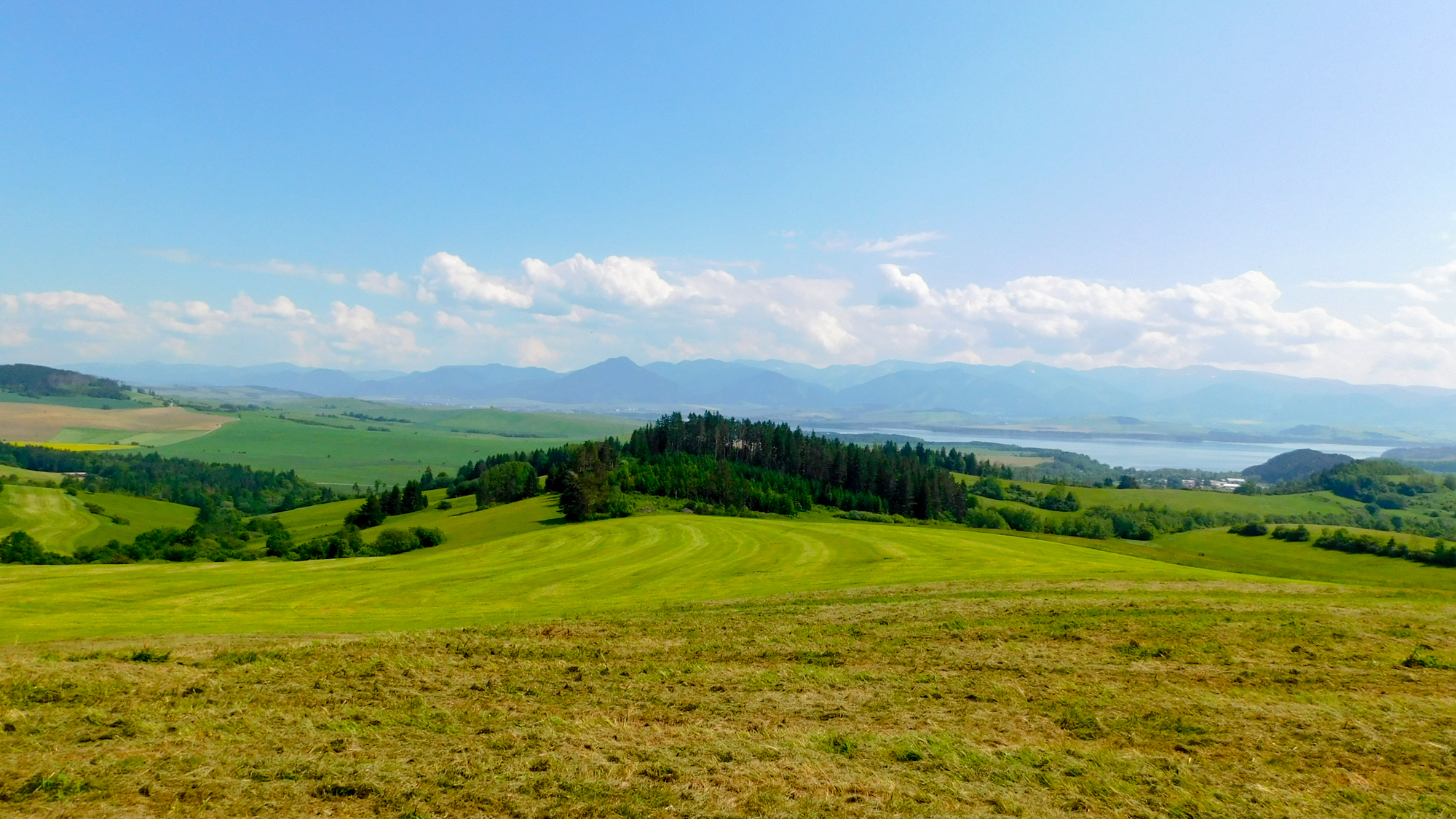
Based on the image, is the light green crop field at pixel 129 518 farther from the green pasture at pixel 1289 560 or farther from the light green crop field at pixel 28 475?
Answer: the green pasture at pixel 1289 560

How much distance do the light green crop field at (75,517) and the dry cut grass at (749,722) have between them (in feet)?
300

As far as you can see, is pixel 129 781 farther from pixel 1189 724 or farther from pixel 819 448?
pixel 819 448

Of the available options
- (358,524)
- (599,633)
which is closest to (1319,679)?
(599,633)

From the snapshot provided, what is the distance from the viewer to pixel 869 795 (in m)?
9.38

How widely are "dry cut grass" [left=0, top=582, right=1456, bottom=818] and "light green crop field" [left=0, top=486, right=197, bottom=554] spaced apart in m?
91.3

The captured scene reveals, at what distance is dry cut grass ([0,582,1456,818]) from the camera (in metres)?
9.19

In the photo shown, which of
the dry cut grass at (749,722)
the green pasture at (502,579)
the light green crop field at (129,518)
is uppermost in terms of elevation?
the dry cut grass at (749,722)

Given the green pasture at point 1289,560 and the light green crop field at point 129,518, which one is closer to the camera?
the green pasture at point 1289,560

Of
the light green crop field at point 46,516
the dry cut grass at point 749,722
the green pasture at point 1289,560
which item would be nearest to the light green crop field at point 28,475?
the light green crop field at point 46,516

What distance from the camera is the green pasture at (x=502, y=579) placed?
901 inches

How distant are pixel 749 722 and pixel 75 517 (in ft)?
438

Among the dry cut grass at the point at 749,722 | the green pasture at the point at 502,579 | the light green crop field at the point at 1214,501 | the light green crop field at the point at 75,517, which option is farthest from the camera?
the light green crop field at the point at 1214,501

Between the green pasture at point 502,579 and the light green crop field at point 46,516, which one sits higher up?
the green pasture at point 502,579

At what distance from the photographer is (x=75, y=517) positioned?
99.3m
